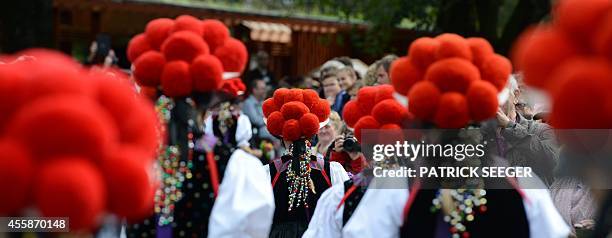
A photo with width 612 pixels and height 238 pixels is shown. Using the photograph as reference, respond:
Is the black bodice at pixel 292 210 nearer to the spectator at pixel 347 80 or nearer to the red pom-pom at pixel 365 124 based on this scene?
the red pom-pom at pixel 365 124

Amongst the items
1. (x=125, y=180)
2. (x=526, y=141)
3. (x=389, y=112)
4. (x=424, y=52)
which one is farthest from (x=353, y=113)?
(x=125, y=180)

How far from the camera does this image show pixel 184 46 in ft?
16.7

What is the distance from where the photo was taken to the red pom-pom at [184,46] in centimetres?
510

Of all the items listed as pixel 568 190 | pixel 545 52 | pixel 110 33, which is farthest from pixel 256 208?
Answer: pixel 110 33

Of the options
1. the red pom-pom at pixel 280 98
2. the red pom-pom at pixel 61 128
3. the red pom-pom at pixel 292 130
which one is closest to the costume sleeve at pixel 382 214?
the red pom-pom at pixel 61 128

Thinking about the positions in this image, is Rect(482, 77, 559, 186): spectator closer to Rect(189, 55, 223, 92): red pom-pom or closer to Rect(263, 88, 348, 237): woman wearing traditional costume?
Rect(263, 88, 348, 237): woman wearing traditional costume

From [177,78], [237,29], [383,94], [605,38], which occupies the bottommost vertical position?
[237,29]

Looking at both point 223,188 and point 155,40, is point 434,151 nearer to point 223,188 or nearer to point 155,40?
point 223,188

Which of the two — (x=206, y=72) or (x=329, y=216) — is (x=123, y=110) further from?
(x=329, y=216)

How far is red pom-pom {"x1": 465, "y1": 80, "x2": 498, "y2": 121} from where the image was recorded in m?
4.64

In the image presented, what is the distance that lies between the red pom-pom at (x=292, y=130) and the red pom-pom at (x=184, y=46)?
6.05ft

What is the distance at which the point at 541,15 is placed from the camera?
1608cm

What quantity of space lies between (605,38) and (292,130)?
339 centimetres

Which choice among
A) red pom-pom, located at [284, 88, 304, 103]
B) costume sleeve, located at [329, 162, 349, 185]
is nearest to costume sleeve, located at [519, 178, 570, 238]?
costume sleeve, located at [329, 162, 349, 185]
